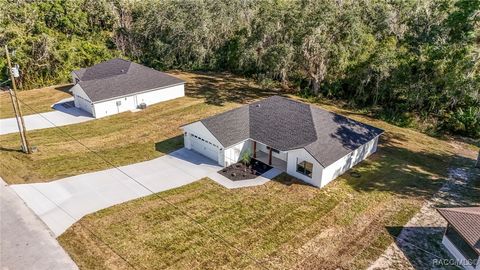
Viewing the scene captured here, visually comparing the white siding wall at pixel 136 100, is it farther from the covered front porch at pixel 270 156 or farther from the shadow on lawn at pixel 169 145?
the covered front porch at pixel 270 156

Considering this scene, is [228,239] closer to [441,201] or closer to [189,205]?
[189,205]

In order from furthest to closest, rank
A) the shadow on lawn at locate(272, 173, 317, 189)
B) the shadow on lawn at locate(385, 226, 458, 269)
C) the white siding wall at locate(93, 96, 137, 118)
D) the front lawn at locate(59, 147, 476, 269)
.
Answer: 1. the white siding wall at locate(93, 96, 137, 118)
2. the shadow on lawn at locate(272, 173, 317, 189)
3. the shadow on lawn at locate(385, 226, 458, 269)
4. the front lawn at locate(59, 147, 476, 269)

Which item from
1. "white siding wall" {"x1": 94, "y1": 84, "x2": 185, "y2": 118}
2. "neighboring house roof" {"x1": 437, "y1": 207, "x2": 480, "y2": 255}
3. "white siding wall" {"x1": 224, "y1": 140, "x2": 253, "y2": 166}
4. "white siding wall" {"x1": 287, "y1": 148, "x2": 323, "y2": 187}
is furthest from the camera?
"white siding wall" {"x1": 94, "y1": 84, "x2": 185, "y2": 118}

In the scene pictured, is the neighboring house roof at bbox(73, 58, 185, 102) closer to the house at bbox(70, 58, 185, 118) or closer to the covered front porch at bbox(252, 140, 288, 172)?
the house at bbox(70, 58, 185, 118)

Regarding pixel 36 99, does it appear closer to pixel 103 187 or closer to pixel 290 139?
pixel 103 187

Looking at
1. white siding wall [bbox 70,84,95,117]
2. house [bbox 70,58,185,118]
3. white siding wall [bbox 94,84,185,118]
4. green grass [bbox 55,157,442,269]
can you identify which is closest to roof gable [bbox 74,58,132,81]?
house [bbox 70,58,185,118]

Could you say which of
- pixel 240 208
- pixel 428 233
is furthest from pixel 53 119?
pixel 428 233

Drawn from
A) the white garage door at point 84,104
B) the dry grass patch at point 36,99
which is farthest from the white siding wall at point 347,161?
the dry grass patch at point 36,99
